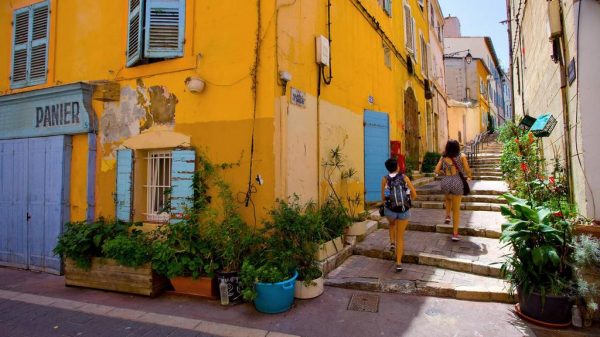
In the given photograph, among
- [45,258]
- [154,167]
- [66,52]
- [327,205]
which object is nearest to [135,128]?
[154,167]

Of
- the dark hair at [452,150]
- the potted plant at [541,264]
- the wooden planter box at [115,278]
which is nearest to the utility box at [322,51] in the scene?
the dark hair at [452,150]

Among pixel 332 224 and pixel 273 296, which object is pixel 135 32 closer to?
pixel 332 224

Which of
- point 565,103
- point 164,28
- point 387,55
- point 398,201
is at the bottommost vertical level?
point 398,201

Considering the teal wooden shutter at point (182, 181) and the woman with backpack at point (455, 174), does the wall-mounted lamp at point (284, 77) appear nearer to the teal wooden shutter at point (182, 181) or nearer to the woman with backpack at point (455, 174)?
the teal wooden shutter at point (182, 181)

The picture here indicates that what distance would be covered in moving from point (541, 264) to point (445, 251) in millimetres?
1954

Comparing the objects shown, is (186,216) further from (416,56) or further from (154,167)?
(416,56)

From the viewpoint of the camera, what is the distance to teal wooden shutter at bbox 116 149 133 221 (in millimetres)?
5824

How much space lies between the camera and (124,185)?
5867 mm

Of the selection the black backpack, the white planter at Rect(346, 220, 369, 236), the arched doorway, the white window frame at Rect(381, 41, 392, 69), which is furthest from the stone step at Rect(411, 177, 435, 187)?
the black backpack

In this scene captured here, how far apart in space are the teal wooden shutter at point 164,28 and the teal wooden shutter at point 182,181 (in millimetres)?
1735

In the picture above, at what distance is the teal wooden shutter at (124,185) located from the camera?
229 inches

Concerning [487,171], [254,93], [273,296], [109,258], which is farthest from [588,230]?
[487,171]

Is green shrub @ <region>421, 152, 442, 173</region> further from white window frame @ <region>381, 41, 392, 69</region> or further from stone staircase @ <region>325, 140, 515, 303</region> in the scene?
stone staircase @ <region>325, 140, 515, 303</region>

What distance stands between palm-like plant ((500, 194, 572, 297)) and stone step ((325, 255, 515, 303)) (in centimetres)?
41
